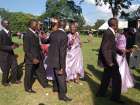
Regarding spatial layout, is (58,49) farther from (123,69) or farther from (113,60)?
(123,69)

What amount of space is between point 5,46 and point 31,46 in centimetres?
109

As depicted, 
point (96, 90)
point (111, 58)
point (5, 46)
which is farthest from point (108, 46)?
point (5, 46)

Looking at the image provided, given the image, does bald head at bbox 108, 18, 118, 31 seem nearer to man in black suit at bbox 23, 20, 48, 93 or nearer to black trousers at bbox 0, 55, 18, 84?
man in black suit at bbox 23, 20, 48, 93

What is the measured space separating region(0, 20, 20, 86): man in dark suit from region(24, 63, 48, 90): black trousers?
75cm

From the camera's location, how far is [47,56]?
1229cm

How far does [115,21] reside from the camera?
37.7 ft

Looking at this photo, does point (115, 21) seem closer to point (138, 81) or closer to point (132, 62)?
point (138, 81)

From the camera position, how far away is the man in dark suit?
13.5 metres

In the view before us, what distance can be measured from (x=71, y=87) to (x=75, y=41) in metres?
1.44

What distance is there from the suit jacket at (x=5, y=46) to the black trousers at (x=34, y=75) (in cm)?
94

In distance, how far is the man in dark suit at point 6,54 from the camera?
13477 mm

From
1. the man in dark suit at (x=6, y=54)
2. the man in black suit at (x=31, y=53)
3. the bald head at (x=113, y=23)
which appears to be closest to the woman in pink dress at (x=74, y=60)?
the man in black suit at (x=31, y=53)

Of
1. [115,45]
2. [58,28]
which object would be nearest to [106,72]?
[115,45]

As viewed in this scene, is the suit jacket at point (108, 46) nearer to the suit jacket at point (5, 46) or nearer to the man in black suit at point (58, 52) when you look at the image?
the man in black suit at point (58, 52)
